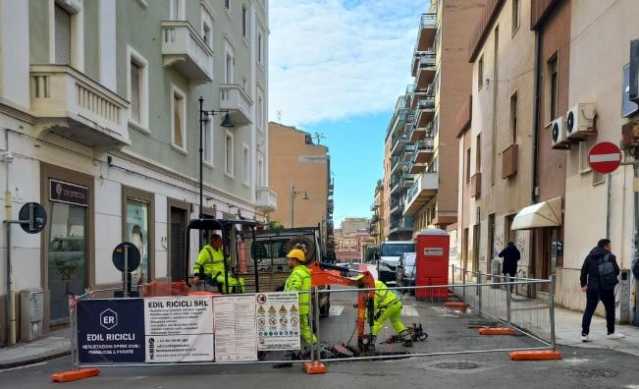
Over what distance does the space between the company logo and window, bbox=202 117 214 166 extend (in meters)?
15.7

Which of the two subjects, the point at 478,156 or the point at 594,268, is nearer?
the point at 594,268

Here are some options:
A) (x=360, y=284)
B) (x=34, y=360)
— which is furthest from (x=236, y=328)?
(x=34, y=360)

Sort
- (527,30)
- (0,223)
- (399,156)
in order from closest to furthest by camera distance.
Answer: (0,223) → (527,30) → (399,156)

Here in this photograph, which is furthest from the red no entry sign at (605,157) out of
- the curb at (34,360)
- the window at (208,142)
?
the window at (208,142)

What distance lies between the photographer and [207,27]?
2295cm

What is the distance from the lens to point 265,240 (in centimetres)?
1307

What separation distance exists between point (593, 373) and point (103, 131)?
398 inches

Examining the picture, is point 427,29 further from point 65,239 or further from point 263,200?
point 65,239

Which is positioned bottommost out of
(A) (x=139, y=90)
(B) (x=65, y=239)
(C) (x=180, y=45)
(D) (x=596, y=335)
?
(D) (x=596, y=335)

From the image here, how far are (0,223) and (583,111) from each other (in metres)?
12.1

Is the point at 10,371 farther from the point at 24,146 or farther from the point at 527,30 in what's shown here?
the point at 527,30

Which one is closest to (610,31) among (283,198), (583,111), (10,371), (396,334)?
(583,111)

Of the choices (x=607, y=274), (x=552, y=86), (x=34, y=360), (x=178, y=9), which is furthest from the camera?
(x=178, y=9)

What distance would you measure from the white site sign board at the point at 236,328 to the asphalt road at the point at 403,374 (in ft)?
0.89
